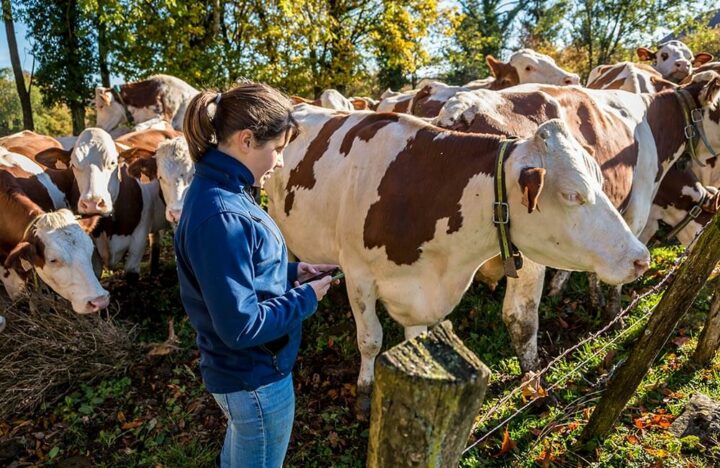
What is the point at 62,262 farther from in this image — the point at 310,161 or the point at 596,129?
the point at 596,129

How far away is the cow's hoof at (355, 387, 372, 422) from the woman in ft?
5.36

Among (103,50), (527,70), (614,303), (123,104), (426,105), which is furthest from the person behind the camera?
(103,50)

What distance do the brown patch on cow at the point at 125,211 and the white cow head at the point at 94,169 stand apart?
0.46 feet

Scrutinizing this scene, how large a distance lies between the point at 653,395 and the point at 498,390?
99 cm

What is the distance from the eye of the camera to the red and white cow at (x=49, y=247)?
3.87 meters

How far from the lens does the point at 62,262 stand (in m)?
3.88

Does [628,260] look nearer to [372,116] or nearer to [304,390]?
[372,116]

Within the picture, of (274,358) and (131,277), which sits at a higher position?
(274,358)

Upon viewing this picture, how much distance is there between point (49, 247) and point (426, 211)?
2.97 meters

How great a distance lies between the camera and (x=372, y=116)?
11.7ft

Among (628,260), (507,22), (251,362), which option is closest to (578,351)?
(628,260)

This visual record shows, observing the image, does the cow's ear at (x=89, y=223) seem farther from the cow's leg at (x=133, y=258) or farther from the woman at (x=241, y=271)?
the woman at (x=241, y=271)

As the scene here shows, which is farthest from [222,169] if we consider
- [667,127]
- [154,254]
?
[154,254]

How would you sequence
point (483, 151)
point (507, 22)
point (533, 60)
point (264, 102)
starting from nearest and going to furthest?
point (264, 102) → point (483, 151) → point (533, 60) → point (507, 22)
